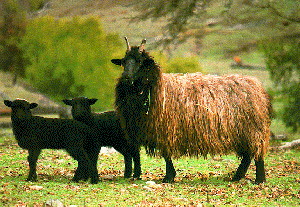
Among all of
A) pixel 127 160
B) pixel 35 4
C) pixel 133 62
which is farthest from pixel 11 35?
pixel 133 62

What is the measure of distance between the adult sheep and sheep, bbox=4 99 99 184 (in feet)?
3.39

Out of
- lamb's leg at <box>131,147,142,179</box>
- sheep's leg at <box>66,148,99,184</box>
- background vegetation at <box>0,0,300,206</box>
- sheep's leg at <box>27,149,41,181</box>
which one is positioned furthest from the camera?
lamb's leg at <box>131,147,142,179</box>

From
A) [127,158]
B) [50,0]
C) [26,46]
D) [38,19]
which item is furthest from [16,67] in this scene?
[127,158]

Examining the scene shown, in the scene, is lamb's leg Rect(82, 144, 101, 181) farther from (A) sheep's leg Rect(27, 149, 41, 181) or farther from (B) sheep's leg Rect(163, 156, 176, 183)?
(B) sheep's leg Rect(163, 156, 176, 183)

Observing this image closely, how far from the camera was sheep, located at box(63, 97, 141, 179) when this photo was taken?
7559 millimetres

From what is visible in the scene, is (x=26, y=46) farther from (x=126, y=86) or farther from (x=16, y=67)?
(x=126, y=86)

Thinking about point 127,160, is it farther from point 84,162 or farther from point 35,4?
point 35,4

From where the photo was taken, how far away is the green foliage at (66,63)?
26.2 meters

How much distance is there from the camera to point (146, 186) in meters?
7.15

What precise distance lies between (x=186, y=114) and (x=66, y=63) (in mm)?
20000

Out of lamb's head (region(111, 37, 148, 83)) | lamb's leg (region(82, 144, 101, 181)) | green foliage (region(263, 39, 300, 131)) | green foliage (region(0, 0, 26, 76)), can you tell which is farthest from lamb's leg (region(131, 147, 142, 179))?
green foliage (region(0, 0, 26, 76))

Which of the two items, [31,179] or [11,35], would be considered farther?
[11,35]

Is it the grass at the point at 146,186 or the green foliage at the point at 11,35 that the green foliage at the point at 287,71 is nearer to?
the grass at the point at 146,186

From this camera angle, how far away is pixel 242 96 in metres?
8.05
